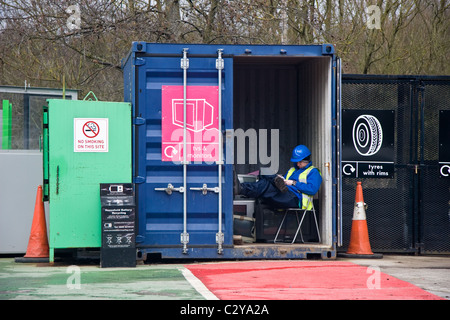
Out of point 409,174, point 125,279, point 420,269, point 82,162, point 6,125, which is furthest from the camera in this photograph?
point 6,125

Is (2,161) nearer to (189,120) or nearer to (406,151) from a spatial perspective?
(189,120)

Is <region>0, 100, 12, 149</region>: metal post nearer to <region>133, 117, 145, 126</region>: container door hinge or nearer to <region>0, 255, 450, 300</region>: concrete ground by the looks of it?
<region>0, 255, 450, 300</region>: concrete ground

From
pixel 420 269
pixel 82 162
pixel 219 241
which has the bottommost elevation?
pixel 420 269

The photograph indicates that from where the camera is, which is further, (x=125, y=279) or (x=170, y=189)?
(x=170, y=189)

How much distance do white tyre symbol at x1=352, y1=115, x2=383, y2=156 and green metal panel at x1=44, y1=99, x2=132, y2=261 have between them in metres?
3.58

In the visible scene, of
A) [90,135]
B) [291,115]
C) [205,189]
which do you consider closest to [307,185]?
[205,189]

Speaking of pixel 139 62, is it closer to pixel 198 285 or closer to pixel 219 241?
pixel 219 241

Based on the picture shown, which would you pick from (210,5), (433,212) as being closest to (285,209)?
(433,212)

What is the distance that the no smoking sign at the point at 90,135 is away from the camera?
1030 cm

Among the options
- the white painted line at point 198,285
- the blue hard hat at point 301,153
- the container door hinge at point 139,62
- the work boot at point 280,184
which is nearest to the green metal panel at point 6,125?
the container door hinge at point 139,62

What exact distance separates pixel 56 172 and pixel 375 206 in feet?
15.9

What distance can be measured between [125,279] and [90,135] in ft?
7.66

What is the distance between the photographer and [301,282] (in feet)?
28.6

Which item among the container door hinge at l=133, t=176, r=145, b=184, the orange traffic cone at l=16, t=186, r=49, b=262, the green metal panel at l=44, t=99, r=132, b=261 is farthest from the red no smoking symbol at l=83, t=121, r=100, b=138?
the orange traffic cone at l=16, t=186, r=49, b=262
